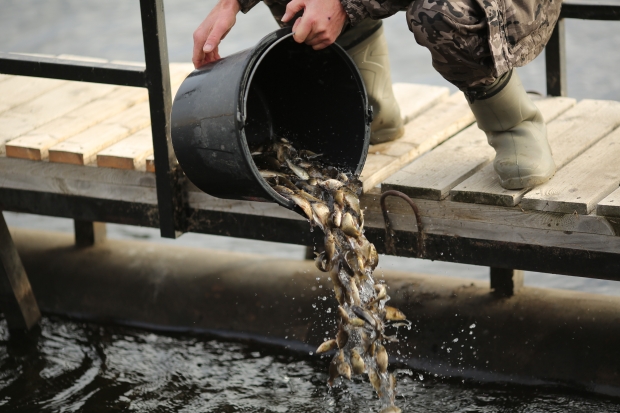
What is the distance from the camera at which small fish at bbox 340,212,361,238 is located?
2.29 metres

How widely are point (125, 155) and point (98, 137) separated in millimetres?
233

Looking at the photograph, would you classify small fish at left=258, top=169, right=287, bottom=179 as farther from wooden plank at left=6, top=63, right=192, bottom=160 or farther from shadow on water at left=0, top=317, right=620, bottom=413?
wooden plank at left=6, top=63, right=192, bottom=160

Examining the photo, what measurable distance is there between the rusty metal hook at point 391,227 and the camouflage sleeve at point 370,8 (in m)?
0.50

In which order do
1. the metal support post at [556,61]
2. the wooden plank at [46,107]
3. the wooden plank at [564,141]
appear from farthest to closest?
the metal support post at [556,61] < the wooden plank at [46,107] < the wooden plank at [564,141]

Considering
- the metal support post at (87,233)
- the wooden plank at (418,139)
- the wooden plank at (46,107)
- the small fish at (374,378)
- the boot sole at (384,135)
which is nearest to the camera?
the small fish at (374,378)

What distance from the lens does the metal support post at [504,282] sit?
9.98ft

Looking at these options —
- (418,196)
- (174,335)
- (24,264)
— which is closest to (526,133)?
(418,196)

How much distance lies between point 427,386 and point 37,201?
1.42 metres

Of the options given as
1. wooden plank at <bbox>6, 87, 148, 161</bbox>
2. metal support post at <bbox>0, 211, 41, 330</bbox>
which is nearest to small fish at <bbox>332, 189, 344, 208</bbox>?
wooden plank at <bbox>6, 87, 148, 161</bbox>

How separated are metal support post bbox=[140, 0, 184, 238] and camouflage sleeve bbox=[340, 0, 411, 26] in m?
0.59

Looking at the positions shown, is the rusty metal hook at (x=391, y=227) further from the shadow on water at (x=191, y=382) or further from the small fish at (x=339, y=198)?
the shadow on water at (x=191, y=382)

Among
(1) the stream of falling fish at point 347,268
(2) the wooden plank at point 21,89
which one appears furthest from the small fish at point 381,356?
(2) the wooden plank at point 21,89

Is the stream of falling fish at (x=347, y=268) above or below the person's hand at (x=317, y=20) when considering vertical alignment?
below

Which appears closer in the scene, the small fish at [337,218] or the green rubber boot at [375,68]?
the small fish at [337,218]
